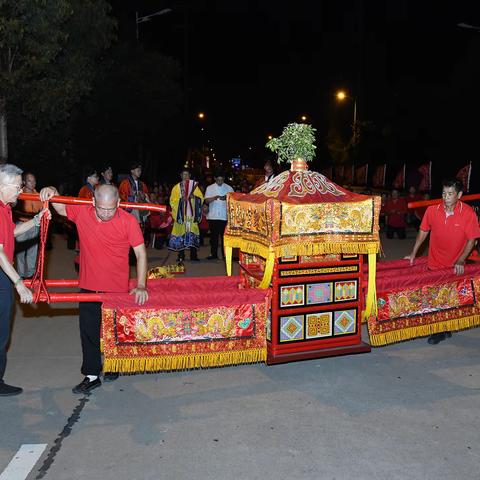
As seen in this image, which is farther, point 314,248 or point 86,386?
point 314,248

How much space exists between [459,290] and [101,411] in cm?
398

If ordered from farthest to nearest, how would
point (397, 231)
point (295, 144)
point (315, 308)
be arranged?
point (397, 231)
point (295, 144)
point (315, 308)

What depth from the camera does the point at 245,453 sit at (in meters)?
4.15

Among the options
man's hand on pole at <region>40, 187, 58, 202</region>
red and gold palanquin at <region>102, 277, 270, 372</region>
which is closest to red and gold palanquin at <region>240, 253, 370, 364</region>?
red and gold palanquin at <region>102, 277, 270, 372</region>

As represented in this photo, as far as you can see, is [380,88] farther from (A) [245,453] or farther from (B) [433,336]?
(A) [245,453]

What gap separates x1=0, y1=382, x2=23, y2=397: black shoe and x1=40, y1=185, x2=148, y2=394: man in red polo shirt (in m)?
0.47

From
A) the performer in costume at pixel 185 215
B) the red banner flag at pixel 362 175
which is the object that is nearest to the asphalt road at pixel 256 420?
the performer in costume at pixel 185 215

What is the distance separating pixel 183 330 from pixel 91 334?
0.79 m

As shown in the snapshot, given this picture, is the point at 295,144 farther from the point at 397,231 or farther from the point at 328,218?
the point at 397,231

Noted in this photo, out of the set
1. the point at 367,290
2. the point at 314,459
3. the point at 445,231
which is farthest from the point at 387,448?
the point at 445,231

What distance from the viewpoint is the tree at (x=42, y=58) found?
14242 mm

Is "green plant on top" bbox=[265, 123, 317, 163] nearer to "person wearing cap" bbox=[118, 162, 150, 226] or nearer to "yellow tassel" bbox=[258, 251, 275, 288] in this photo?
"yellow tassel" bbox=[258, 251, 275, 288]

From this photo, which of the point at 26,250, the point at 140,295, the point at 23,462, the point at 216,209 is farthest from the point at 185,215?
the point at 23,462

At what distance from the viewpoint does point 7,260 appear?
4988 millimetres
